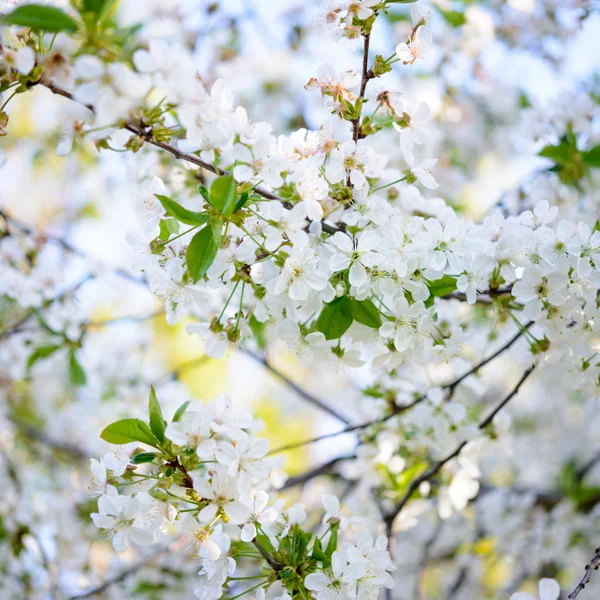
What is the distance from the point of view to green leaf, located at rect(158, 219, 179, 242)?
3.96 ft

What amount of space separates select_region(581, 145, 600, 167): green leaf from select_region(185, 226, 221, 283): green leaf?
1.10 metres

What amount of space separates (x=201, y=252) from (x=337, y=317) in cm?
30

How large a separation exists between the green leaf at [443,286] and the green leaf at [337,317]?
18 centimetres

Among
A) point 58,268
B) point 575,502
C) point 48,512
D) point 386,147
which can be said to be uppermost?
point 386,147

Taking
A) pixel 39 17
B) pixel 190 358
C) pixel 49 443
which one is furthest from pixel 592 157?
pixel 190 358

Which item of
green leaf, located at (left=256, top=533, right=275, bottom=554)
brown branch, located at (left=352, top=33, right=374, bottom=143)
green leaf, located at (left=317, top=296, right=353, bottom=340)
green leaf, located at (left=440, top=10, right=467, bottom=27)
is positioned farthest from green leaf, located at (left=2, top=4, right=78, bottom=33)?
green leaf, located at (left=440, top=10, right=467, bottom=27)

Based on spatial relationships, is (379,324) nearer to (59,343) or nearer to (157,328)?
(59,343)

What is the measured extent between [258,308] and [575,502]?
6.34ft

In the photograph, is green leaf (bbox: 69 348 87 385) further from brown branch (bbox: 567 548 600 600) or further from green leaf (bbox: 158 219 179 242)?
brown branch (bbox: 567 548 600 600)

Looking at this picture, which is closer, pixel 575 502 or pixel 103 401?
pixel 575 502

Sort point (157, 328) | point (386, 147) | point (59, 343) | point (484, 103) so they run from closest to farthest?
point (59, 343) → point (386, 147) → point (484, 103) → point (157, 328)

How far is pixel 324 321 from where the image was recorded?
124 cm

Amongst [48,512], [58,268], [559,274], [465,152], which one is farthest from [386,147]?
[48,512]

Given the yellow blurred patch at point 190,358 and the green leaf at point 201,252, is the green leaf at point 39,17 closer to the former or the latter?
the green leaf at point 201,252
